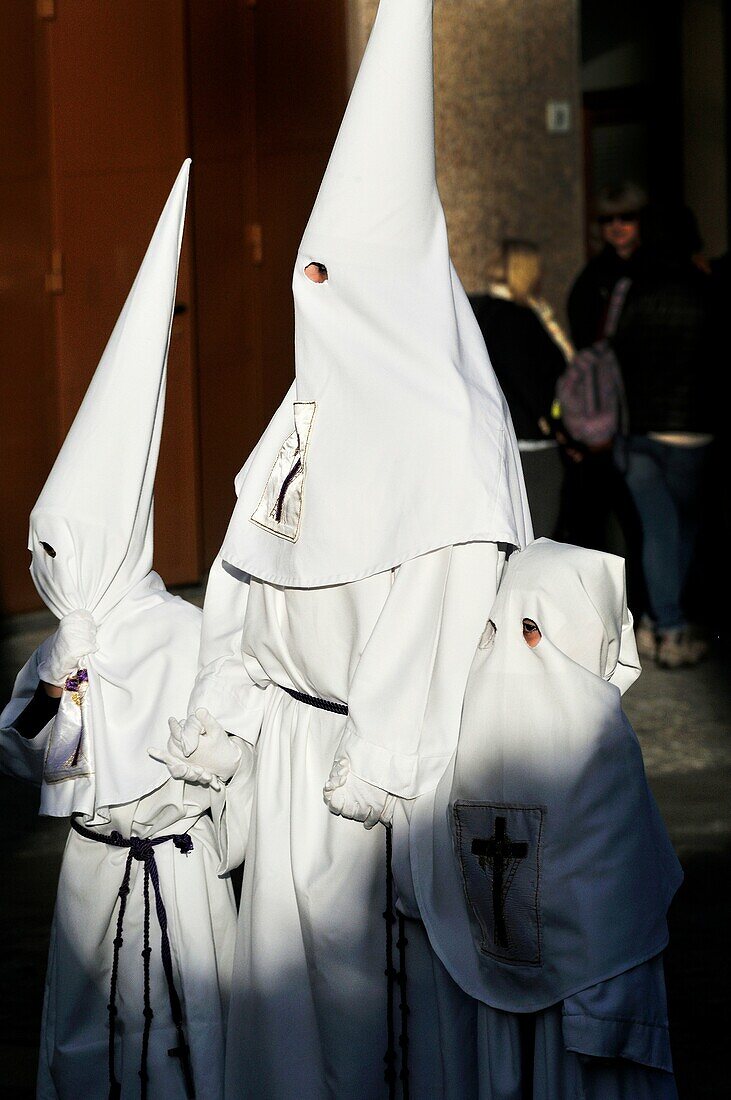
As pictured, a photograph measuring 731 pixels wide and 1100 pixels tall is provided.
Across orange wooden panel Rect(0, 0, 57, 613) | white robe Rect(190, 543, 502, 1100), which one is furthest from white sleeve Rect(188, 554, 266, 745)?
orange wooden panel Rect(0, 0, 57, 613)

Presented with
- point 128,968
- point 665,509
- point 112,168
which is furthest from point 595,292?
point 128,968

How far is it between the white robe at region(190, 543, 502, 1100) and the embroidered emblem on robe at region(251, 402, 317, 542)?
0.47ft

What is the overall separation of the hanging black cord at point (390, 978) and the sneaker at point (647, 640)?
485cm

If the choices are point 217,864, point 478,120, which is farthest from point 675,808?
point 478,120

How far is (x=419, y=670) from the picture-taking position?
10.6ft

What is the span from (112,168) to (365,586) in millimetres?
6052

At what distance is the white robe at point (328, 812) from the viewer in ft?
10.5

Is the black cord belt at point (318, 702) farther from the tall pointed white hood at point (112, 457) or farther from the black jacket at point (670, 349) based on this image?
the black jacket at point (670, 349)

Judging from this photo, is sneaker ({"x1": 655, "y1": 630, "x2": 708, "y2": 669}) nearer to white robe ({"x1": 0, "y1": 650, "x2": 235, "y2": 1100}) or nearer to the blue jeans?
the blue jeans

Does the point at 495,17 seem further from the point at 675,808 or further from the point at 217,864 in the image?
the point at 217,864

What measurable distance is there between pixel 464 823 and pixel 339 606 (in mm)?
591

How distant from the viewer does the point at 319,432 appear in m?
3.39

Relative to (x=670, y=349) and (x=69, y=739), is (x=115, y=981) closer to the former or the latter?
(x=69, y=739)

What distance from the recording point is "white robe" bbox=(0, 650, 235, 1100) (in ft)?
11.9
